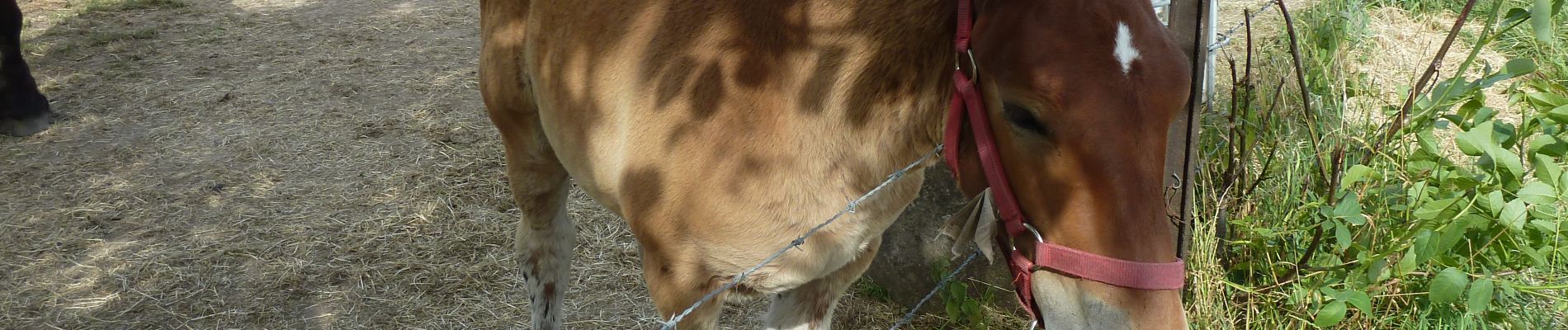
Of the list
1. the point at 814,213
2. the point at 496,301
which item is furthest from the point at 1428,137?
the point at 496,301

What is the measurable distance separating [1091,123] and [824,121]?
1.74 feet

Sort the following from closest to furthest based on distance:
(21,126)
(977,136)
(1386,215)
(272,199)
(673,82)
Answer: (977,136)
(673,82)
(1386,215)
(272,199)
(21,126)

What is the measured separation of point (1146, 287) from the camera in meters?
1.40

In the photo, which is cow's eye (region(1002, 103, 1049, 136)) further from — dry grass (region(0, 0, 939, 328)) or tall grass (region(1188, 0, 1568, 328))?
dry grass (region(0, 0, 939, 328))

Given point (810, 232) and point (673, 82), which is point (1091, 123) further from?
point (673, 82)

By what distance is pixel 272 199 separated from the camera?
13.4ft

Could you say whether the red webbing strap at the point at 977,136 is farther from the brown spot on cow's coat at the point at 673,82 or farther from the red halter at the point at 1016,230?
the brown spot on cow's coat at the point at 673,82

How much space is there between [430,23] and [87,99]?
222cm

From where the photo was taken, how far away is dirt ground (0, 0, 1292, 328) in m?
3.34

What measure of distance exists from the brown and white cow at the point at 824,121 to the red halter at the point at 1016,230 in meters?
0.02

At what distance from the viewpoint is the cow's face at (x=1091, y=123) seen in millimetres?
1333

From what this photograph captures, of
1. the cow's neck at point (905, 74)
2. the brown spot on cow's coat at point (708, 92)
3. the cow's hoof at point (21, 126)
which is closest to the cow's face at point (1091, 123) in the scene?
the cow's neck at point (905, 74)

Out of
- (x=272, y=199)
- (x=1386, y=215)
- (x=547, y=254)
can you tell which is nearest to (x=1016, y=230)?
(x=1386, y=215)

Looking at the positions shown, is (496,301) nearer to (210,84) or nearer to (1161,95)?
(1161,95)
